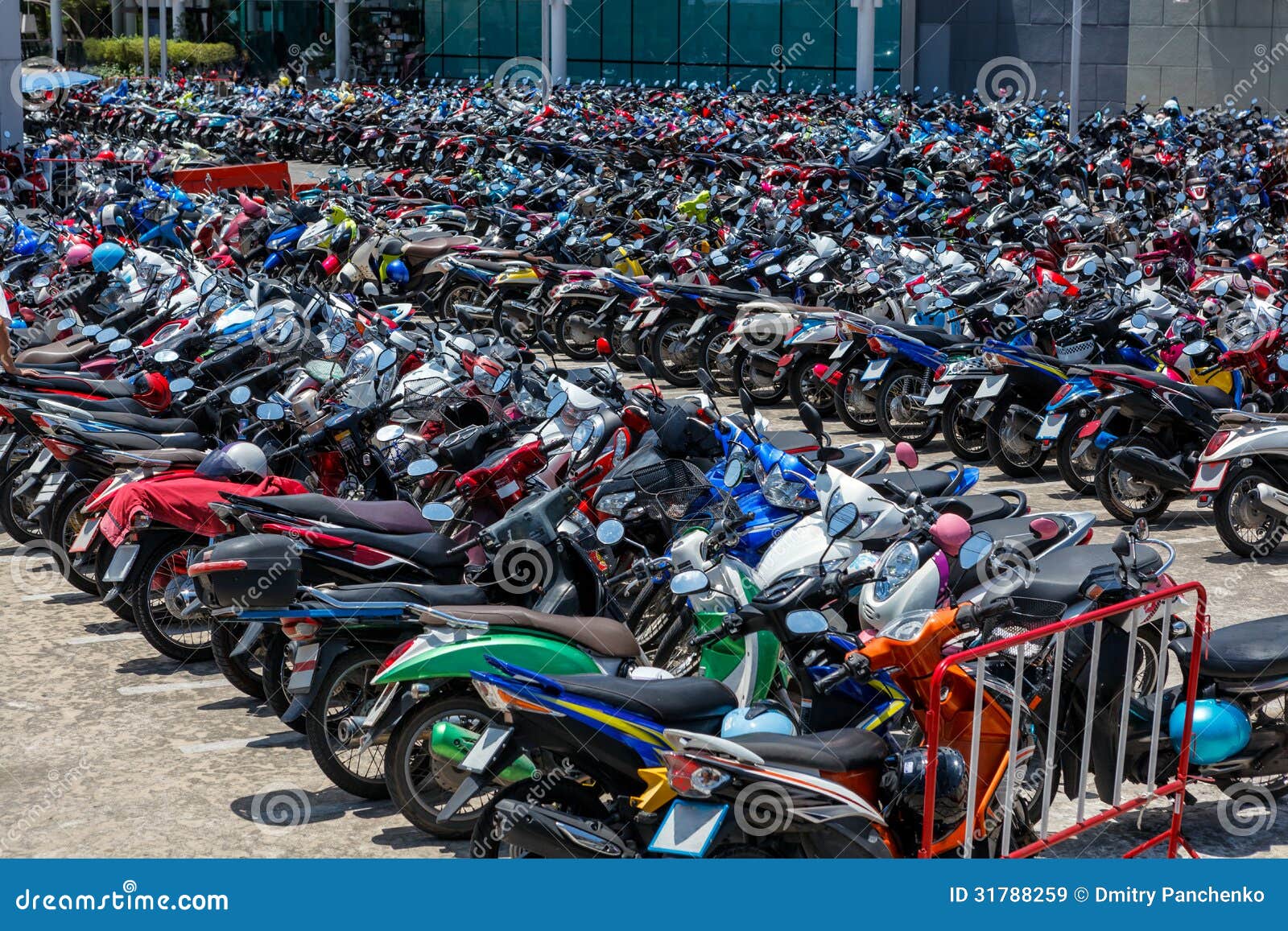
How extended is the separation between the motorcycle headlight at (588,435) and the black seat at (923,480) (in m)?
1.14

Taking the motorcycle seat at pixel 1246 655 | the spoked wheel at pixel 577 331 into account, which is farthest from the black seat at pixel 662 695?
the spoked wheel at pixel 577 331

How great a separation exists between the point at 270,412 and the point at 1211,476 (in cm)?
456

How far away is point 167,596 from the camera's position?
642cm

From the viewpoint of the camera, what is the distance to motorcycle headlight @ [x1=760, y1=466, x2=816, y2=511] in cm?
591

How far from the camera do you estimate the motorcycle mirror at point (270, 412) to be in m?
7.60

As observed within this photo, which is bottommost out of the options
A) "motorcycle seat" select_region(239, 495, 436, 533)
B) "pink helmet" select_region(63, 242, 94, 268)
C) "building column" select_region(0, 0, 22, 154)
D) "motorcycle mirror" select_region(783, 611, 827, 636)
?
"motorcycle seat" select_region(239, 495, 436, 533)

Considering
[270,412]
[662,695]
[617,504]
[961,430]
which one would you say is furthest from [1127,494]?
[662,695]

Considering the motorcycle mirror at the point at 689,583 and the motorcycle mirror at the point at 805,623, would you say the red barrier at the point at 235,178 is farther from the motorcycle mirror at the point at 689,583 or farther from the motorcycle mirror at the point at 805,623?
the motorcycle mirror at the point at 805,623

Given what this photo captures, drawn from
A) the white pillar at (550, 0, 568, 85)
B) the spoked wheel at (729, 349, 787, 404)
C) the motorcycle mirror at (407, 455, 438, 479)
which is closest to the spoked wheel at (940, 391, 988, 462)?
the spoked wheel at (729, 349, 787, 404)

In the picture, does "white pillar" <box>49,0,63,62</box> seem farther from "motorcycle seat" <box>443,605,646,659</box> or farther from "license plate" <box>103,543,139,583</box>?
"motorcycle seat" <box>443,605,646,659</box>

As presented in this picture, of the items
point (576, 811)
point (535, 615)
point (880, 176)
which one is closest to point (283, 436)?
point (535, 615)

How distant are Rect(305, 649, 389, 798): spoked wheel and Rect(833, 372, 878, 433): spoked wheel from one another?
231 inches

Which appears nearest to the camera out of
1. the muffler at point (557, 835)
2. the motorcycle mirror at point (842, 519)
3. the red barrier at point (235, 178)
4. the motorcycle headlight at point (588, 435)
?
the muffler at point (557, 835)

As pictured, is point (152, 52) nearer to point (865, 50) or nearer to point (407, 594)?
point (865, 50)
